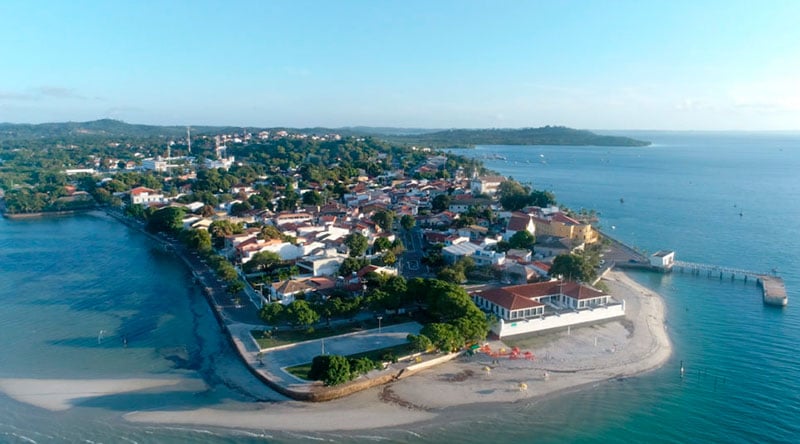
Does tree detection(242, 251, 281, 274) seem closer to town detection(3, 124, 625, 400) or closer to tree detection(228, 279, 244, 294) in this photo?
town detection(3, 124, 625, 400)

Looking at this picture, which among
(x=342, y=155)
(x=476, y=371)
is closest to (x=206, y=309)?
(x=476, y=371)

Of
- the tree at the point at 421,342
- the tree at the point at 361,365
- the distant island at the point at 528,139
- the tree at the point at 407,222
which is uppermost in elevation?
the distant island at the point at 528,139

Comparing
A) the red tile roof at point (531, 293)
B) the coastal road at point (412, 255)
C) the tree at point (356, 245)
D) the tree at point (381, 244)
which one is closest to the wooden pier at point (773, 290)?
the red tile roof at point (531, 293)

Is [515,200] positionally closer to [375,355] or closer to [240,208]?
[240,208]

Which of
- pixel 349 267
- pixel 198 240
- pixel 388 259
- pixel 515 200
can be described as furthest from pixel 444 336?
pixel 515 200

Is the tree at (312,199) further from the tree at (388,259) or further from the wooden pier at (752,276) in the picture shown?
the wooden pier at (752,276)

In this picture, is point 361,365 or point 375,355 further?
point 375,355
